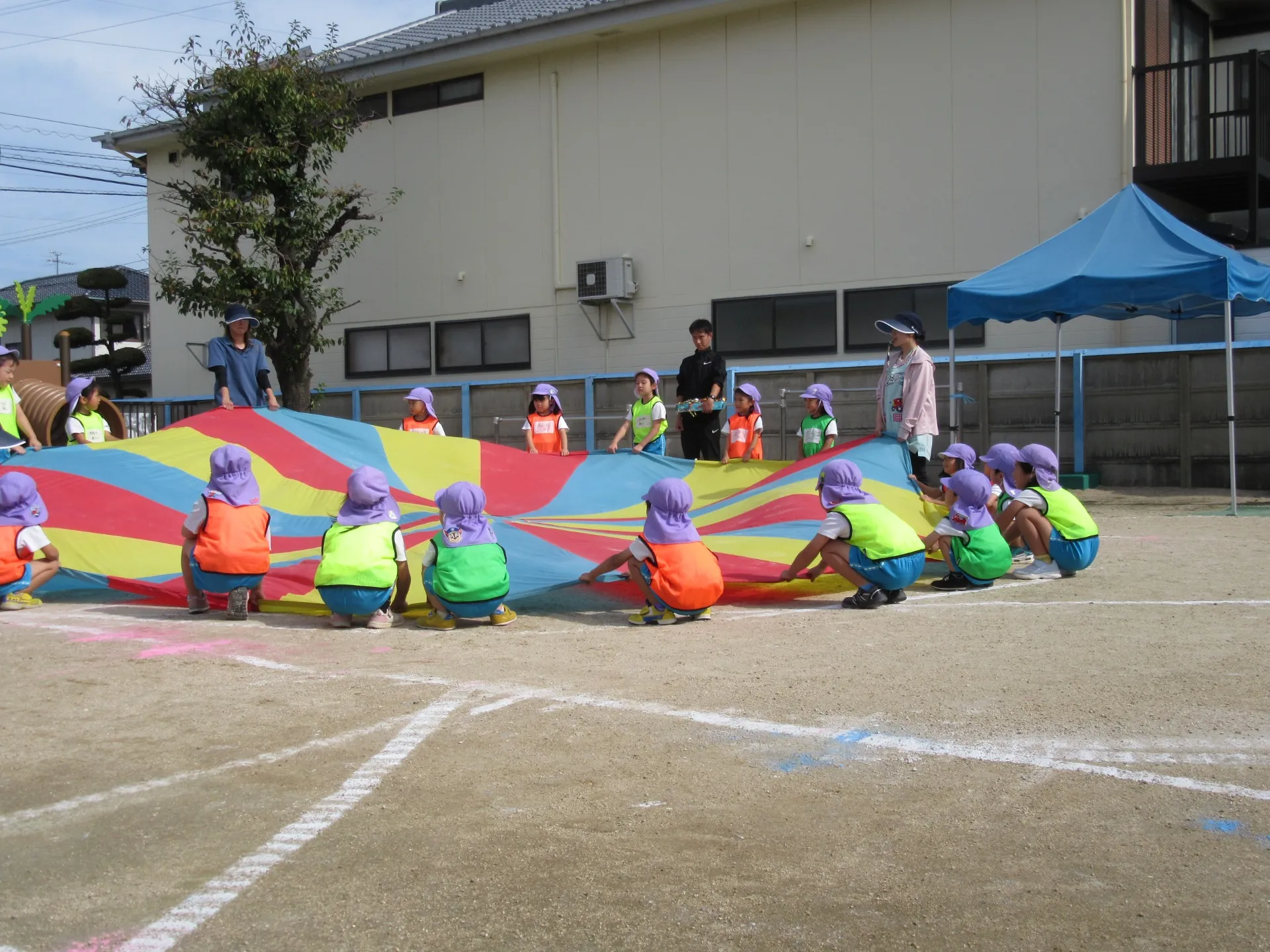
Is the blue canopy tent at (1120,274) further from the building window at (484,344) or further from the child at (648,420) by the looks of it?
the building window at (484,344)

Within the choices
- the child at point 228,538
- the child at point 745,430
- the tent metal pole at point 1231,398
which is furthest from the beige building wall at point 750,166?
the child at point 228,538

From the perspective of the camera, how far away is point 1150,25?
48.6 feet

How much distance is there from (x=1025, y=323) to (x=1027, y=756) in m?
11.9

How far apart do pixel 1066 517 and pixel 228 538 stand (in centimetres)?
493

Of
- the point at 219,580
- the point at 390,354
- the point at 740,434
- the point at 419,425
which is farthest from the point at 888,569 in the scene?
the point at 390,354

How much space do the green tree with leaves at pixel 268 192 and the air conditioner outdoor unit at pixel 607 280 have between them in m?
3.17

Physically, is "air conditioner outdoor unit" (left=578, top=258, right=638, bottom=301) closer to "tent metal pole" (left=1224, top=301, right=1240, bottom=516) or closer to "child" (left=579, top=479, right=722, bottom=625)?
"tent metal pole" (left=1224, top=301, right=1240, bottom=516)

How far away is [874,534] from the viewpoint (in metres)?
6.65

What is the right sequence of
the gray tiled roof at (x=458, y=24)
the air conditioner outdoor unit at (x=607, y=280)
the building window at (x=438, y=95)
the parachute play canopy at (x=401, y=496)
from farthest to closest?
the building window at (x=438, y=95) → the gray tiled roof at (x=458, y=24) → the air conditioner outdoor unit at (x=607, y=280) → the parachute play canopy at (x=401, y=496)

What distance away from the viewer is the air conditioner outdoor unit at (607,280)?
17.3 metres

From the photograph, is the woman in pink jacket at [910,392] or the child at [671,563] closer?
the child at [671,563]

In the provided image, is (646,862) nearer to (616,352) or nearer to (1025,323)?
(1025,323)

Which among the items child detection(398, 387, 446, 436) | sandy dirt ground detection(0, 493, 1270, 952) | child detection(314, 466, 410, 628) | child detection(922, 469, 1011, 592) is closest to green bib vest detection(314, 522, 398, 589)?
child detection(314, 466, 410, 628)

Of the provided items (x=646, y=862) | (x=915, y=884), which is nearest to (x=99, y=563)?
(x=646, y=862)
